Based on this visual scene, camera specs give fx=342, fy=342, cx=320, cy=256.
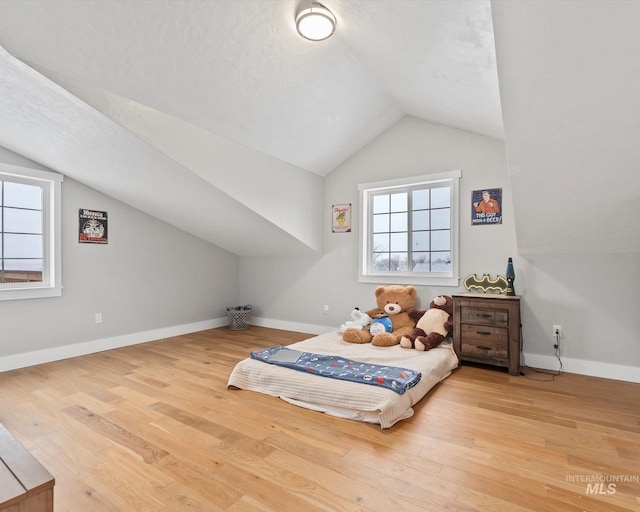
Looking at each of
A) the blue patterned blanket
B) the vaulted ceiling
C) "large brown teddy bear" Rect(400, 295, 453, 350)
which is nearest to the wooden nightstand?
"large brown teddy bear" Rect(400, 295, 453, 350)

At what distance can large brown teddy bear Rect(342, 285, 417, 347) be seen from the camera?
3.47 meters

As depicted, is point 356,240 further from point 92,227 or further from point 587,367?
point 92,227

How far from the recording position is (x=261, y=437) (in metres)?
1.98

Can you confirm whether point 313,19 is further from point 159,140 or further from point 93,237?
point 93,237

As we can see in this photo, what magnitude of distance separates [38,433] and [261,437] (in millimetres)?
1342

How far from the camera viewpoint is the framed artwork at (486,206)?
11.4ft

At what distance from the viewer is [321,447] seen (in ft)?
6.18

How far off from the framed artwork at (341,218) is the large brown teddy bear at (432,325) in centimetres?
139

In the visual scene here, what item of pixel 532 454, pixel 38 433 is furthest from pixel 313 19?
pixel 38 433

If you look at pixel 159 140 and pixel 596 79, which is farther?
pixel 159 140

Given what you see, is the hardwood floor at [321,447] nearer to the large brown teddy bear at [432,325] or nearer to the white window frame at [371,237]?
the large brown teddy bear at [432,325]

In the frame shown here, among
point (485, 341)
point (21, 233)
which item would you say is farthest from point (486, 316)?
Answer: point (21, 233)

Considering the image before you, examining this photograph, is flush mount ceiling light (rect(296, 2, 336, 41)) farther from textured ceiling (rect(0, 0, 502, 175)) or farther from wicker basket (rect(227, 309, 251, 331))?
wicker basket (rect(227, 309, 251, 331))

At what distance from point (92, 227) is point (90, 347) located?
4.39 feet
